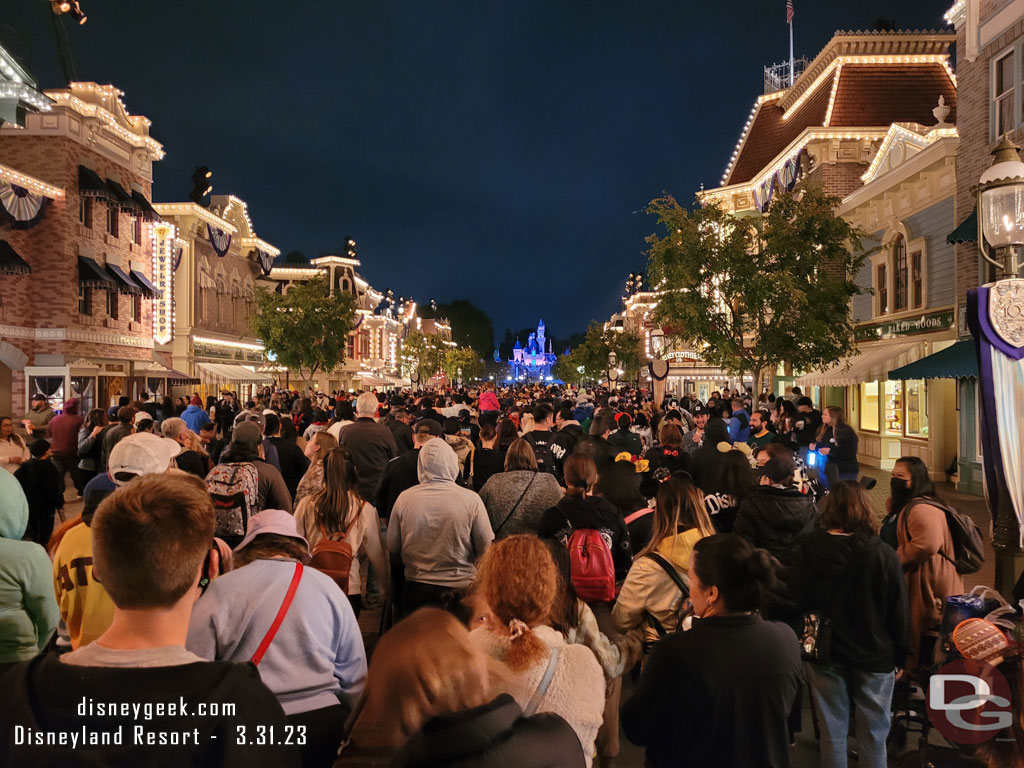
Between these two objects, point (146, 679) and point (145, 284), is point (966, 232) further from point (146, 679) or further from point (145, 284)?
point (145, 284)

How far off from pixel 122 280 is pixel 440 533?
27.0m

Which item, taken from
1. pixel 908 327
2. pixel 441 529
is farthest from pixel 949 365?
pixel 441 529

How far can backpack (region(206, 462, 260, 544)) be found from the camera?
5.22 m

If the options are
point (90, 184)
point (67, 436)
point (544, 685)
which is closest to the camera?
point (544, 685)

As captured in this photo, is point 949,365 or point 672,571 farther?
point 949,365

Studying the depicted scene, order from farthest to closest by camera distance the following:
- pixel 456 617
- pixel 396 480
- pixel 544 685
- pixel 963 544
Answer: pixel 396 480 < pixel 963 544 < pixel 544 685 < pixel 456 617

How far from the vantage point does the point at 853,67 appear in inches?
1028

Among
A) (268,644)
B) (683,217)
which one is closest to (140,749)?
(268,644)

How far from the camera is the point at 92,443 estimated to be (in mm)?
10906

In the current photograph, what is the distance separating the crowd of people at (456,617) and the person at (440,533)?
0.7 inches

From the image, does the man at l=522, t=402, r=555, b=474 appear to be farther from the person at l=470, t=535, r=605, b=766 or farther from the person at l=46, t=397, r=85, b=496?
the person at l=46, t=397, r=85, b=496

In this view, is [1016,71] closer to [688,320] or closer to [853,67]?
[688,320]

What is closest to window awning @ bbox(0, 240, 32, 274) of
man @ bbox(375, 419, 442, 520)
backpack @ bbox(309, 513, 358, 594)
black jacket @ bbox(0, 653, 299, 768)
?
man @ bbox(375, 419, 442, 520)

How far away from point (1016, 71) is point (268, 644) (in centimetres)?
1608
